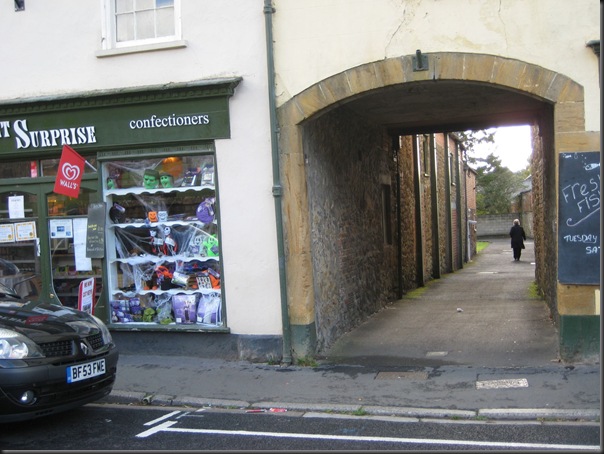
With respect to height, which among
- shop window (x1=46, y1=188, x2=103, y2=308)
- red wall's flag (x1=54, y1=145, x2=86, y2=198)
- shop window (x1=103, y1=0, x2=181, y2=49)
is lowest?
shop window (x1=46, y1=188, x2=103, y2=308)

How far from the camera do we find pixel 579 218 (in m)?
8.05

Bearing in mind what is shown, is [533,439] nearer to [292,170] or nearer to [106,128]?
[292,170]

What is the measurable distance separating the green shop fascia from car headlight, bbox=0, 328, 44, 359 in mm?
3566

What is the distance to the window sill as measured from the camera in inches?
372

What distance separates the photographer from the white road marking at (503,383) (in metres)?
7.50

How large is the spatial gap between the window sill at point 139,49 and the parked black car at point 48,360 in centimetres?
430

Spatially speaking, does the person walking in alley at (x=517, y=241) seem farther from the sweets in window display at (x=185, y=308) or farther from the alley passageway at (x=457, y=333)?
the sweets in window display at (x=185, y=308)

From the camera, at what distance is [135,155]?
32.0ft

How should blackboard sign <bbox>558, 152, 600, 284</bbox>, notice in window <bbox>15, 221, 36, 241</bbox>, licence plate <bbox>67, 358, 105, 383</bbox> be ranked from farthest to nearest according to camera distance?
notice in window <bbox>15, 221, 36, 241</bbox>
blackboard sign <bbox>558, 152, 600, 284</bbox>
licence plate <bbox>67, 358, 105, 383</bbox>

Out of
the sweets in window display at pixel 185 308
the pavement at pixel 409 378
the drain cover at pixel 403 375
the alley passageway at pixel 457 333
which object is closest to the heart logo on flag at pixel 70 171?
the sweets in window display at pixel 185 308

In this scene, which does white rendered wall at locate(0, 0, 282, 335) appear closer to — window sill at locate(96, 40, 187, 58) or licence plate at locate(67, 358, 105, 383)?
window sill at locate(96, 40, 187, 58)

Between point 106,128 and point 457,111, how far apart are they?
21.2 feet

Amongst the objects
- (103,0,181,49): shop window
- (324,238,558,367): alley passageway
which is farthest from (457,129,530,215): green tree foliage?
(103,0,181,49): shop window

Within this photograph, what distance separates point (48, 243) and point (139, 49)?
130 inches
